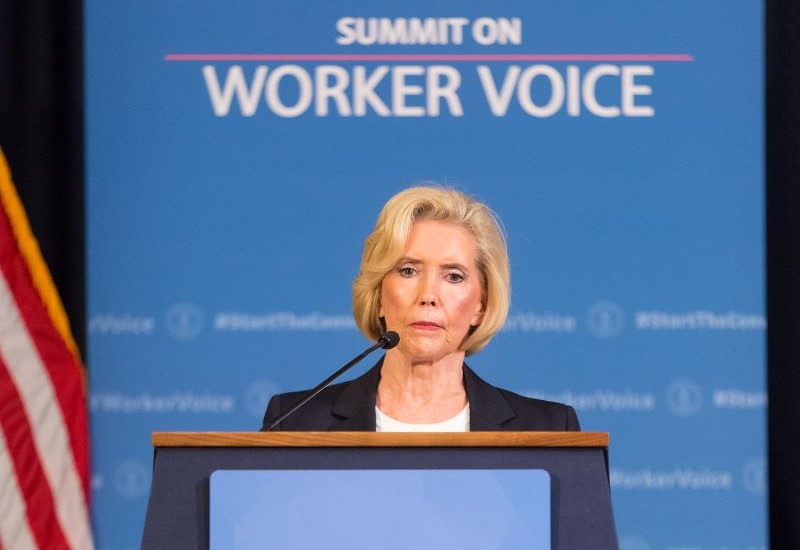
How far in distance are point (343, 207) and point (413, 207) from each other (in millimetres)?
1129

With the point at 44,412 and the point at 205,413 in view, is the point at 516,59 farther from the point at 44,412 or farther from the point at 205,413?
the point at 44,412

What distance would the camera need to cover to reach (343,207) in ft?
13.5

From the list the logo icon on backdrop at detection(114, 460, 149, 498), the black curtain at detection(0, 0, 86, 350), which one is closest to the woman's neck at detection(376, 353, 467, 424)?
the logo icon on backdrop at detection(114, 460, 149, 498)

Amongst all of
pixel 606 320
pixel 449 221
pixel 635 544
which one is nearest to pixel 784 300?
pixel 606 320

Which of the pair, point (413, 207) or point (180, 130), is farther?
point (180, 130)

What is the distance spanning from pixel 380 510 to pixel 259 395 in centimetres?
244

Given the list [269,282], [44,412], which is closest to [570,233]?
[269,282]

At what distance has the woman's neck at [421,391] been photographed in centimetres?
300

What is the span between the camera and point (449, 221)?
3021mm

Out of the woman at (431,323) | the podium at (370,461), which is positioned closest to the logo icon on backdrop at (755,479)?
the woman at (431,323)

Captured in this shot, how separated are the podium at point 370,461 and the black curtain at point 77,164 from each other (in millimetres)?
2491

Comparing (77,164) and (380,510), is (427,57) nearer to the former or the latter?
(77,164)

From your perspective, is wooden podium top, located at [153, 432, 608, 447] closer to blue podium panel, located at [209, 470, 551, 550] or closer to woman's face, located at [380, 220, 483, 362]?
blue podium panel, located at [209, 470, 551, 550]

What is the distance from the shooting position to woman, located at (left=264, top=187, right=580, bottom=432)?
9.77ft
